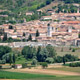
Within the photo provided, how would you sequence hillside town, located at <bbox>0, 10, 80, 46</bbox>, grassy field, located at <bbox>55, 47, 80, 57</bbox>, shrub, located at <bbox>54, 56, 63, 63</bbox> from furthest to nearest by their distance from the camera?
hillside town, located at <bbox>0, 10, 80, 46</bbox>, grassy field, located at <bbox>55, 47, 80, 57</bbox>, shrub, located at <bbox>54, 56, 63, 63</bbox>

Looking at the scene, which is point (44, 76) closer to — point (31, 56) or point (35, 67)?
point (35, 67)

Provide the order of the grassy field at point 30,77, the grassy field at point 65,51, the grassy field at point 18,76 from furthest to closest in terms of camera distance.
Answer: the grassy field at point 65,51 < the grassy field at point 18,76 < the grassy field at point 30,77

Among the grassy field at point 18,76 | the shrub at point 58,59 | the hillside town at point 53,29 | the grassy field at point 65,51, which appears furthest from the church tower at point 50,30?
the grassy field at point 18,76

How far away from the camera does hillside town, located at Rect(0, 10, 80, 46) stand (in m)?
114

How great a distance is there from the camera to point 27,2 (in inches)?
6127

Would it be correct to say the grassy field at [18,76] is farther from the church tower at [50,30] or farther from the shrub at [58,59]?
the church tower at [50,30]

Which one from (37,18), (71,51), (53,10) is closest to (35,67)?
(71,51)

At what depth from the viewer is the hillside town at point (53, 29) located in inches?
4478

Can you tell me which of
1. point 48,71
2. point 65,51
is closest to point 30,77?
point 48,71

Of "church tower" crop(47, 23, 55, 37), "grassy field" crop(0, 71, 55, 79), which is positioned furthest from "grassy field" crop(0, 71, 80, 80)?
"church tower" crop(47, 23, 55, 37)

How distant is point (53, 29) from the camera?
124m

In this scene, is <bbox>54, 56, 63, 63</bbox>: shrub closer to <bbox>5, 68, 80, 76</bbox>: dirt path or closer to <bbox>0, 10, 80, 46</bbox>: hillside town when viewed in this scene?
<bbox>5, 68, 80, 76</bbox>: dirt path

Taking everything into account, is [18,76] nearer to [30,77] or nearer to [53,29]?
[30,77]

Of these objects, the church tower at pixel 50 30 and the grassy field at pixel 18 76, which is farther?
the church tower at pixel 50 30
